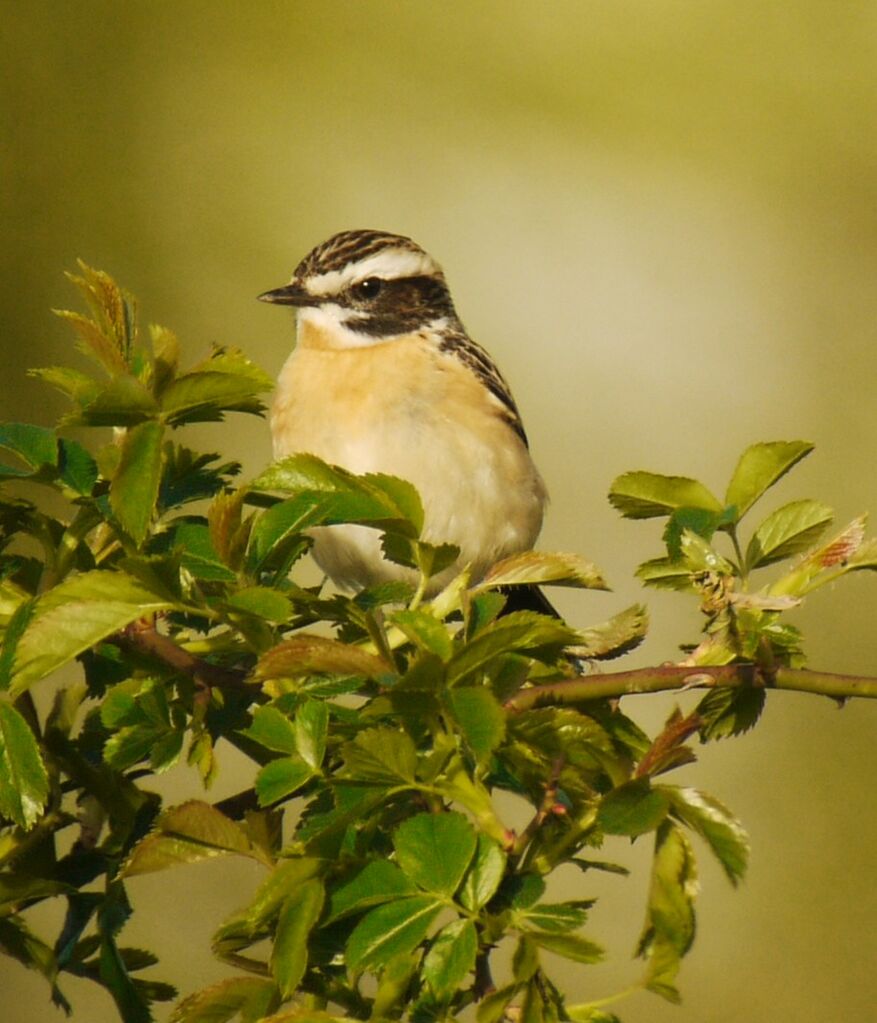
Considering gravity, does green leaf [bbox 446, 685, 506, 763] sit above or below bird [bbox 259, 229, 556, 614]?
above

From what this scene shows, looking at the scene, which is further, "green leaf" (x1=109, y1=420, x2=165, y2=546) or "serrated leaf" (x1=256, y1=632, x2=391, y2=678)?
"green leaf" (x1=109, y1=420, x2=165, y2=546)

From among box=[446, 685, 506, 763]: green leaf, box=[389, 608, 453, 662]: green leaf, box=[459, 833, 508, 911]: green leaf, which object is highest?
box=[389, 608, 453, 662]: green leaf

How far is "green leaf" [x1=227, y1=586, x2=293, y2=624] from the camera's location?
144 cm

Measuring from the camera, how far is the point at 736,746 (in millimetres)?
4906

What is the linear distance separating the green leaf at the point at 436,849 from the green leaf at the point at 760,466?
0.50 m

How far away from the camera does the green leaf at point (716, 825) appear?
4.46ft

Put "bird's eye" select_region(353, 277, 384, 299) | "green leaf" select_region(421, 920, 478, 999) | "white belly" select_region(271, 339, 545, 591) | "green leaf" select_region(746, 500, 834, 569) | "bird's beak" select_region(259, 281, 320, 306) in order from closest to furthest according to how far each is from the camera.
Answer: "green leaf" select_region(421, 920, 478, 999) < "green leaf" select_region(746, 500, 834, 569) < "white belly" select_region(271, 339, 545, 591) < "bird's beak" select_region(259, 281, 320, 306) < "bird's eye" select_region(353, 277, 384, 299)

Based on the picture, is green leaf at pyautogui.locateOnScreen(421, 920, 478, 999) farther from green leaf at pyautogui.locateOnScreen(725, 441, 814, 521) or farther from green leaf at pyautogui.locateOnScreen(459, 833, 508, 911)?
green leaf at pyautogui.locateOnScreen(725, 441, 814, 521)

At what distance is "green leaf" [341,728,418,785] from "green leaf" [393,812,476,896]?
5cm

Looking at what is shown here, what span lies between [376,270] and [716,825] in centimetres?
357

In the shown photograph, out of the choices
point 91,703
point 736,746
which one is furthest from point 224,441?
point 91,703

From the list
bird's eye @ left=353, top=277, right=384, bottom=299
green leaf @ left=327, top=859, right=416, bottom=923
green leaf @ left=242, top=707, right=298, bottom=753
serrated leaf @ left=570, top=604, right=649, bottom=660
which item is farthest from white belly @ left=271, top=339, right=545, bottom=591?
green leaf @ left=327, top=859, right=416, bottom=923

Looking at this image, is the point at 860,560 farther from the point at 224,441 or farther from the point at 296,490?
the point at 224,441

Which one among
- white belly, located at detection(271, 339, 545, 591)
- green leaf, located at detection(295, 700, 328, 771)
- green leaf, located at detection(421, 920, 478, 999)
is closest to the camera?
green leaf, located at detection(421, 920, 478, 999)
